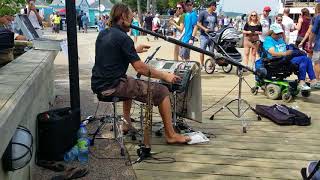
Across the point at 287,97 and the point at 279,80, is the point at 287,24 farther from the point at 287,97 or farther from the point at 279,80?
the point at 287,97

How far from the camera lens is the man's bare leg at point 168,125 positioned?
16.7ft

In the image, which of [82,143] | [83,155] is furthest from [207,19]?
[83,155]

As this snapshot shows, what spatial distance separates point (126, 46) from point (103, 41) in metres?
0.30

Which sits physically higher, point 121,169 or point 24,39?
point 24,39

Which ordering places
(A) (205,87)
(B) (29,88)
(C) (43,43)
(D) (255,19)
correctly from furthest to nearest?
(D) (255,19) → (A) (205,87) → (C) (43,43) → (B) (29,88)

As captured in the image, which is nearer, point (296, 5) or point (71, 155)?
point (71, 155)

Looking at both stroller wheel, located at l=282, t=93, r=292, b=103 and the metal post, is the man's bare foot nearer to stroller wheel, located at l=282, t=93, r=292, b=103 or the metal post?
the metal post

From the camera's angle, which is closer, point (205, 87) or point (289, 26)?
point (205, 87)

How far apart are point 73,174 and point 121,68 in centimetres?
135

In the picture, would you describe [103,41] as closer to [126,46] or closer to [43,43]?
[126,46]

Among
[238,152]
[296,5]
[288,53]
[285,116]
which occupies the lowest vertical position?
[238,152]

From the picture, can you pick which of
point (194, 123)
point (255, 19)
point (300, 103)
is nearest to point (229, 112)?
point (194, 123)

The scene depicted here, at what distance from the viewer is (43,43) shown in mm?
7043

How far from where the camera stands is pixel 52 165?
440 centimetres
